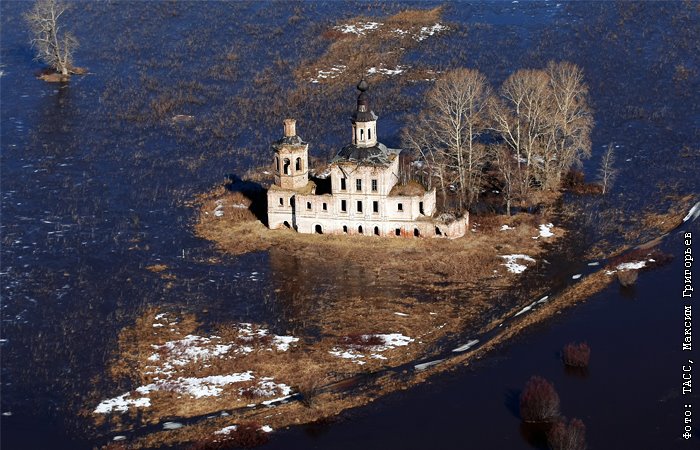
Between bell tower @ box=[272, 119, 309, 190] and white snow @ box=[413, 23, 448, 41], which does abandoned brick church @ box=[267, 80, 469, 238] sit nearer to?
bell tower @ box=[272, 119, 309, 190]

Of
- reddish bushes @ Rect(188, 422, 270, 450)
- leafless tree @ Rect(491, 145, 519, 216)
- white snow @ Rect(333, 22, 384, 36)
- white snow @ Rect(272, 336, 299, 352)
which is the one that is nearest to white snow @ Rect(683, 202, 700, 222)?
leafless tree @ Rect(491, 145, 519, 216)

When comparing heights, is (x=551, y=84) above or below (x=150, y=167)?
above

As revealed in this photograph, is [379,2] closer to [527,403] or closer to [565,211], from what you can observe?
[565,211]

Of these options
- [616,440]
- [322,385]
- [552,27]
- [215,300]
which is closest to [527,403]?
[616,440]

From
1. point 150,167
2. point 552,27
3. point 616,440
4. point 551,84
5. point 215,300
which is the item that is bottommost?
point 616,440

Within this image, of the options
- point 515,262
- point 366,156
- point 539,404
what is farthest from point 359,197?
point 539,404

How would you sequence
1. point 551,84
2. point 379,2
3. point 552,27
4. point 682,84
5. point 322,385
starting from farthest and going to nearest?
point 379,2
point 552,27
point 682,84
point 551,84
point 322,385

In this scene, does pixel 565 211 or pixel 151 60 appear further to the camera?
pixel 151 60
